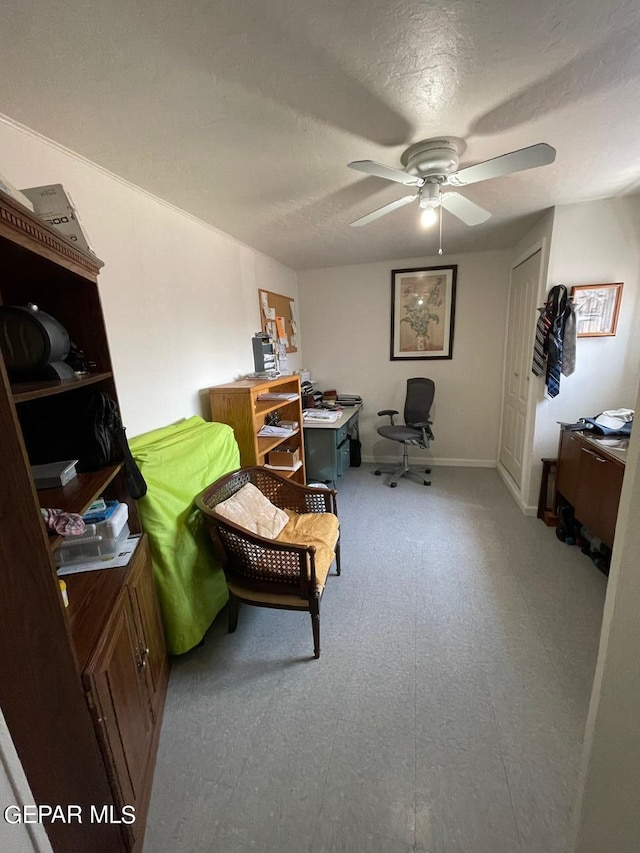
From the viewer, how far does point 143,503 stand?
1.47 meters

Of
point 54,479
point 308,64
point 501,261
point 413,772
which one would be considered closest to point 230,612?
point 413,772

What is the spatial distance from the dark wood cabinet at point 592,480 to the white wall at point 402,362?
4.69 ft

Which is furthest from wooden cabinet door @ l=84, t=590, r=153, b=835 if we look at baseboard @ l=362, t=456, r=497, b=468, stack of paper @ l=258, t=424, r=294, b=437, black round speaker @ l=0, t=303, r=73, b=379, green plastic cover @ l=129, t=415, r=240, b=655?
baseboard @ l=362, t=456, r=497, b=468

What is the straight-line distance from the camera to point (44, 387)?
0.90 metres

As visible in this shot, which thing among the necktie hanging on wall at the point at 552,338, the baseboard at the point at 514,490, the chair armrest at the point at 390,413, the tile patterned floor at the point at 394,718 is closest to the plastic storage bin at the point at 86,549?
the tile patterned floor at the point at 394,718

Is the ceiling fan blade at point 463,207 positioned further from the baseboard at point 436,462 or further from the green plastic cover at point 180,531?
the baseboard at point 436,462

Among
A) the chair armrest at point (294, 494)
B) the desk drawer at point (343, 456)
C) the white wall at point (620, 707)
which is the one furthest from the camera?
the desk drawer at point (343, 456)

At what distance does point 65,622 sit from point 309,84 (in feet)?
5.71

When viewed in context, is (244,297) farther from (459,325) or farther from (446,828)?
(446,828)

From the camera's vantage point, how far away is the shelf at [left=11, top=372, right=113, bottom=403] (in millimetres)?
791

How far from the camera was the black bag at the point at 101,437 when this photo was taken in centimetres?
121

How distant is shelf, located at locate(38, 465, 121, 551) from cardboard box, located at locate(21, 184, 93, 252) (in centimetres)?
75

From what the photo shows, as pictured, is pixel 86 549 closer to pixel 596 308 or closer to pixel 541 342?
pixel 541 342

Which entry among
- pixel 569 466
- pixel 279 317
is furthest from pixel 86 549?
pixel 569 466
